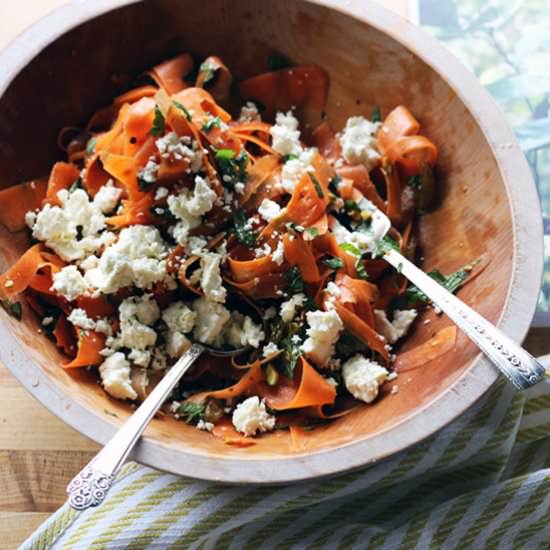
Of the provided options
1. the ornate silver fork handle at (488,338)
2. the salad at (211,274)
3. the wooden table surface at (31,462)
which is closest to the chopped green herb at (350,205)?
the salad at (211,274)

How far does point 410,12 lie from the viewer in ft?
7.29

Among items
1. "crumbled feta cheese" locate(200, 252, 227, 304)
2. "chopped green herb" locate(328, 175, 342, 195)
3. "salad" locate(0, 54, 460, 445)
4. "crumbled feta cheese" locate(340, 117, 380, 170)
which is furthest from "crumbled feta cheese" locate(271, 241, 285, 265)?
"crumbled feta cheese" locate(340, 117, 380, 170)

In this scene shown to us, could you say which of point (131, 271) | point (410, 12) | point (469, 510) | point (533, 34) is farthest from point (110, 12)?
point (469, 510)

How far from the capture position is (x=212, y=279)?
1.64m

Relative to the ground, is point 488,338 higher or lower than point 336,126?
lower

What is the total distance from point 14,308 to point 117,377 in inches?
9.7

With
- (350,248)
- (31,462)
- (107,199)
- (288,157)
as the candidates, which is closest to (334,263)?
(350,248)

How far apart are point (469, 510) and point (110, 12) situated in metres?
1.36

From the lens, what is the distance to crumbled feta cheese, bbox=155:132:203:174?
1648mm

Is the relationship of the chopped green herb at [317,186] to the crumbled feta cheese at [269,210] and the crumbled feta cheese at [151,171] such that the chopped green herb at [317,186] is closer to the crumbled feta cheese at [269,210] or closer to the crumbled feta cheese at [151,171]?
the crumbled feta cheese at [269,210]

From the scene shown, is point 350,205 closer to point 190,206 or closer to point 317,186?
point 317,186

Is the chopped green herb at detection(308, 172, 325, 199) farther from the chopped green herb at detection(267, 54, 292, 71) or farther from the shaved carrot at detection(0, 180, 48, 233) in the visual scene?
the shaved carrot at detection(0, 180, 48, 233)

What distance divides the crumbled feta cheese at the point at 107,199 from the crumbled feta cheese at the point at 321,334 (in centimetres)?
47

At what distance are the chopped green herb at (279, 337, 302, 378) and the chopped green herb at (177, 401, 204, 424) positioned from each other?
0.19m
